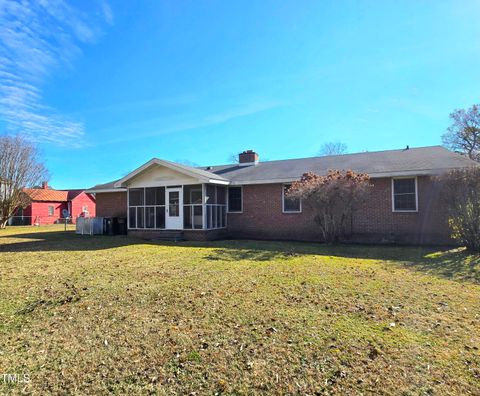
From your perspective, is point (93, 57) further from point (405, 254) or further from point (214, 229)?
point (405, 254)

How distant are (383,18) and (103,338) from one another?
11646 millimetres

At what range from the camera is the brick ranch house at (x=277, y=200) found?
39.6 feet

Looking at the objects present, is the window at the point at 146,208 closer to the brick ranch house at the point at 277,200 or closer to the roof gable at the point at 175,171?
the brick ranch house at the point at 277,200

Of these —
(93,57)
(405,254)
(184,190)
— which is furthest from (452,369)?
(93,57)

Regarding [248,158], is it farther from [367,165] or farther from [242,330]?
[242,330]

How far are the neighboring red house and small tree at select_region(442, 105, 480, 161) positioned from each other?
40.3 metres

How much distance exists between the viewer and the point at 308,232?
1395 cm

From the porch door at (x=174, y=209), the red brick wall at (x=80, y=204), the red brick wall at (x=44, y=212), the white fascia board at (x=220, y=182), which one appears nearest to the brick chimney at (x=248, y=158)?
the white fascia board at (x=220, y=182)

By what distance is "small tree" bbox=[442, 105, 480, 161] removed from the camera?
28438 mm

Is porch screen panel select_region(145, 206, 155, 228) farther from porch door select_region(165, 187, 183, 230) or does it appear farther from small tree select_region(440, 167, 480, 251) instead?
small tree select_region(440, 167, 480, 251)

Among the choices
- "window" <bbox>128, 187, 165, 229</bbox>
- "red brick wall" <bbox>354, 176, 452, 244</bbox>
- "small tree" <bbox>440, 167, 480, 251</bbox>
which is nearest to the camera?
"small tree" <bbox>440, 167, 480, 251</bbox>

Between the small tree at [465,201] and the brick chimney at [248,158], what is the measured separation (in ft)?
36.9

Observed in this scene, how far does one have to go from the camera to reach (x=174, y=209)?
14812mm

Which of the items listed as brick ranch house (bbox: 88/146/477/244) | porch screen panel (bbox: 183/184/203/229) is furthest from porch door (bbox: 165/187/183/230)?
porch screen panel (bbox: 183/184/203/229)
